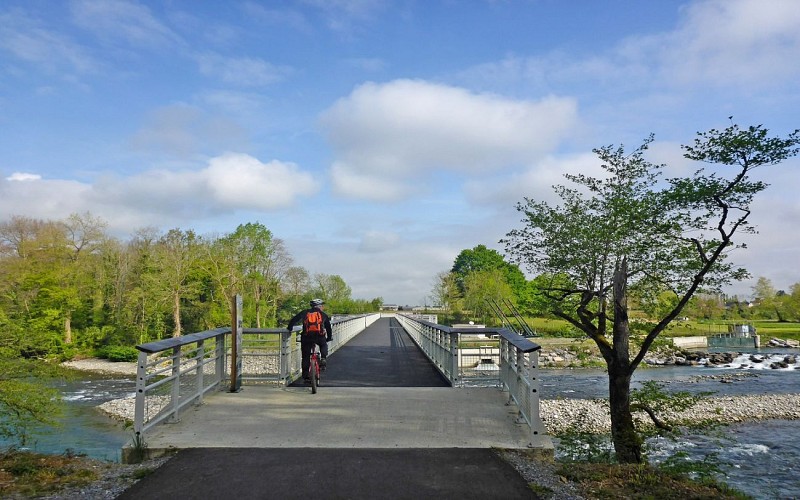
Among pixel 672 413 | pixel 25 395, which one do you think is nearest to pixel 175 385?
pixel 25 395

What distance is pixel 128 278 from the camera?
170ft

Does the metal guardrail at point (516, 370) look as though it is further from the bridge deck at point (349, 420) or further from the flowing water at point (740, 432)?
the flowing water at point (740, 432)

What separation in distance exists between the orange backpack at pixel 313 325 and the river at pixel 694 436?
336 cm

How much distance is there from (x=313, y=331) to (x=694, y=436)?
1671 centimetres

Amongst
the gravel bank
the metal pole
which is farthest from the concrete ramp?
the gravel bank

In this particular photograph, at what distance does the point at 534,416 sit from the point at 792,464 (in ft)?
52.1

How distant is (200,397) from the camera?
26.9ft

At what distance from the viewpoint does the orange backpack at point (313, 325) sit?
10.3m

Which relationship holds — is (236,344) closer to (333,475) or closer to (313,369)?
(313,369)

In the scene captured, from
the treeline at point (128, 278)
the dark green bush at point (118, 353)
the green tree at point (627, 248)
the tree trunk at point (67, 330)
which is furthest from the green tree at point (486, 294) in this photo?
the green tree at point (627, 248)

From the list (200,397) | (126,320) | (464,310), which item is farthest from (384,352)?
(464,310)

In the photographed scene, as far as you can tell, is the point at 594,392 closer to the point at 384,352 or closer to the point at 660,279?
the point at 384,352

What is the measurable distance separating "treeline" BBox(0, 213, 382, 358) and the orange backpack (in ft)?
128

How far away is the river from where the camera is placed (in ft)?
51.8
